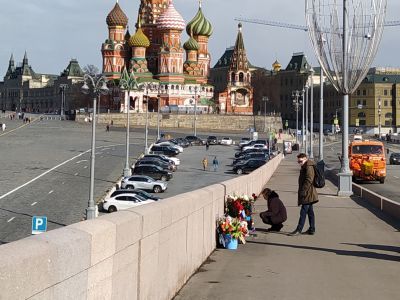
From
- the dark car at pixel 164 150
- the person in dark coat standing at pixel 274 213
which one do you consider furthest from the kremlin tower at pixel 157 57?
the person in dark coat standing at pixel 274 213

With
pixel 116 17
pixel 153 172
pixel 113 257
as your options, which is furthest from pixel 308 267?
pixel 116 17

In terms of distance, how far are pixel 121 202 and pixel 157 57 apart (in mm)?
103152

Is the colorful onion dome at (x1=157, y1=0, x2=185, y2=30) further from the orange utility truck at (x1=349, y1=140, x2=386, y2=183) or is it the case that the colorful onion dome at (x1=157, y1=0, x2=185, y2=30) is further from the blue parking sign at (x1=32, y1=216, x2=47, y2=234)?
the blue parking sign at (x1=32, y1=216, x2=47, y2=234)

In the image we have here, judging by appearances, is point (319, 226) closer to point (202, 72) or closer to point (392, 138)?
point (392, 138)

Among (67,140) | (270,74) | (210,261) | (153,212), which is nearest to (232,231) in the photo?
(210,261)

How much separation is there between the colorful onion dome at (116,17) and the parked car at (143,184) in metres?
94.2

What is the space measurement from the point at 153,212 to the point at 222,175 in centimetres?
5395

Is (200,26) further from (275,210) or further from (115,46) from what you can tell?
(275,210)

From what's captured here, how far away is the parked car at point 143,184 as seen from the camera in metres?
47.9

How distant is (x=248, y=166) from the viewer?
2388 inches

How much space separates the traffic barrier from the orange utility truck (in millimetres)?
29585

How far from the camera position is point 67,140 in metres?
93.1

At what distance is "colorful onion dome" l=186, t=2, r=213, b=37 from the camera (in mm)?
147000

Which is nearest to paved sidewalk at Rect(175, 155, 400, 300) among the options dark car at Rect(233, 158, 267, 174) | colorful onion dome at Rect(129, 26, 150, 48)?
dark car at Rect(233, 158, 267, 174)
